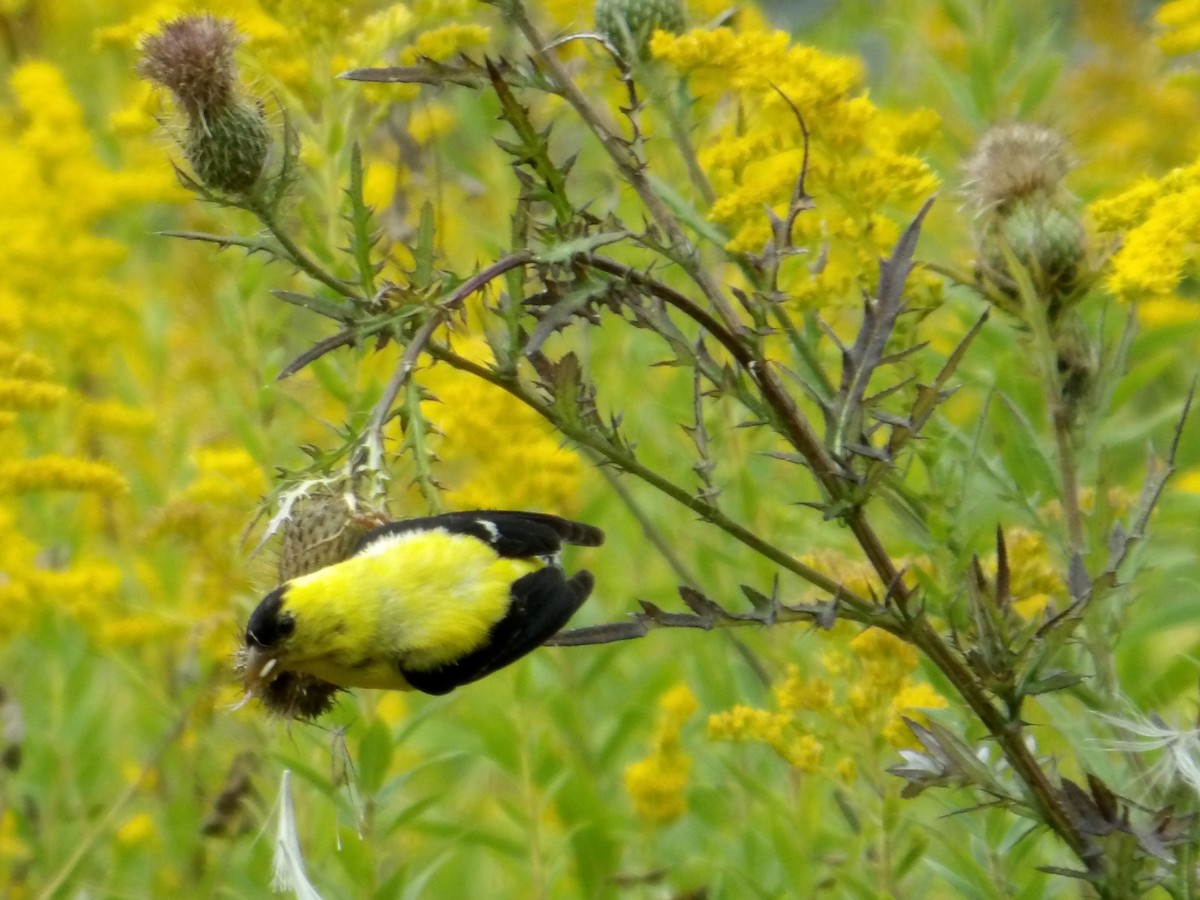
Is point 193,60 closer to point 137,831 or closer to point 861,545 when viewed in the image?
point 861,545

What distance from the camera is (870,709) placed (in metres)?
1.85

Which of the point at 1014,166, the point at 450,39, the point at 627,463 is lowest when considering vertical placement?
the point at 627,463

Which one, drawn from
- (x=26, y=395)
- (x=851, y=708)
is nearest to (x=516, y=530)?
(x=851, y=708)

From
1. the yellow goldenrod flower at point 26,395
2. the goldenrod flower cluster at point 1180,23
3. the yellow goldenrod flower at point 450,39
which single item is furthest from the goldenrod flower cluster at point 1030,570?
the yellow goldenrod flower at point 26,395

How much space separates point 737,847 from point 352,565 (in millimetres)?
1219

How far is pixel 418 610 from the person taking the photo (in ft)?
4.95

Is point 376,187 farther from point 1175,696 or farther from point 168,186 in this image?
point 1175,696

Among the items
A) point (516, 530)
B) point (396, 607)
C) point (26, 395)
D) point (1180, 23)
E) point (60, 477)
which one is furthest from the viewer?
point (60, 477)

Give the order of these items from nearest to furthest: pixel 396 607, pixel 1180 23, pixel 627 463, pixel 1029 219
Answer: pixel 627 463, pixel 396 607, pixel 1029 219, pixel 1180 23

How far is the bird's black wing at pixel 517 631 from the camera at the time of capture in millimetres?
1509

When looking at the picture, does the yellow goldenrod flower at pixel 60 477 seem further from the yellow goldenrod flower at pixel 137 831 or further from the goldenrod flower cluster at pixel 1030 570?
the goldenrod flower cluster at pixel 1030 570

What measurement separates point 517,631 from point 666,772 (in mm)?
913

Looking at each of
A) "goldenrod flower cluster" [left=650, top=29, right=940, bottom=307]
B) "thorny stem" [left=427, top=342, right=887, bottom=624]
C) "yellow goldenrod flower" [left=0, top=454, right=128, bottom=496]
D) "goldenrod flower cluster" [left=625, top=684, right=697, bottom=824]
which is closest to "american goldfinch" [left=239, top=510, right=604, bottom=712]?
"thorny stem" [left=427, top=342, right=887, bottom=624]

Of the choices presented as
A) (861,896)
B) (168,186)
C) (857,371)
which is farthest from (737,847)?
(168,186)
